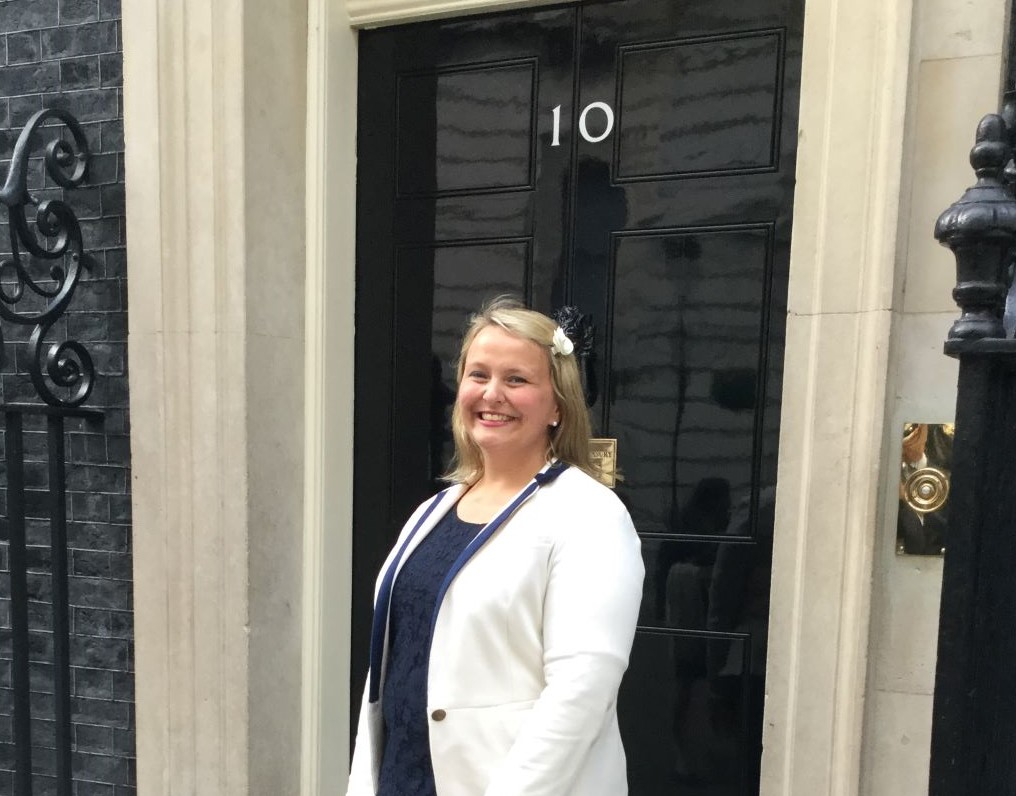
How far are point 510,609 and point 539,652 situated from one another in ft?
0.35

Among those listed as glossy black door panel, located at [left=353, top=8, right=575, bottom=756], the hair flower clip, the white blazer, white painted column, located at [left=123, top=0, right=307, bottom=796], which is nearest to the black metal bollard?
the white blazer

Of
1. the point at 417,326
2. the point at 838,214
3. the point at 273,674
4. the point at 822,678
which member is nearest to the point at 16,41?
the point at 417,326

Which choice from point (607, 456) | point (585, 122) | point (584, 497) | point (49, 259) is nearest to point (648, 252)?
point (585, 122)

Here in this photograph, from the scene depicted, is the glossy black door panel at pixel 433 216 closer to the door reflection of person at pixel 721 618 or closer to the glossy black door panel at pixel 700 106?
the glossy black door panel at pixel 700 106

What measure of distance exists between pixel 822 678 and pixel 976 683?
3.43ft

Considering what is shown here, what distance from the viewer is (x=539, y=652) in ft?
5.05

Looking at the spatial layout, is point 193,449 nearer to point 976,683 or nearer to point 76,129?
point 76,129

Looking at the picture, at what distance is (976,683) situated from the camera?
46.2 inches

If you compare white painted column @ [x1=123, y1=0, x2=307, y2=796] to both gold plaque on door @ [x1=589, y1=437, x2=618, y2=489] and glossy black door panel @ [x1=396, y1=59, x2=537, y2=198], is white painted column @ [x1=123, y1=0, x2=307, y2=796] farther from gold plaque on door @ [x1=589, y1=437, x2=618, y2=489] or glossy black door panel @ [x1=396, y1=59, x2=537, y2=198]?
gold plaque on door @ [x1=589, y1=437, x2=618, y2=489]

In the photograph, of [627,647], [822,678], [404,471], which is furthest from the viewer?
[404,471]

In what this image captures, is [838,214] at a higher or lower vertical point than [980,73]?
lower

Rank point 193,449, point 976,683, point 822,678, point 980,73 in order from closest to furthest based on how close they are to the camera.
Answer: point 976,683
point 980,73
point 822,678
point 193,449

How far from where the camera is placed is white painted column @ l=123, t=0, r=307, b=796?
264cm

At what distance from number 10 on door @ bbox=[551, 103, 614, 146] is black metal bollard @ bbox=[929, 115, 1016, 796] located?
154 centimetres
